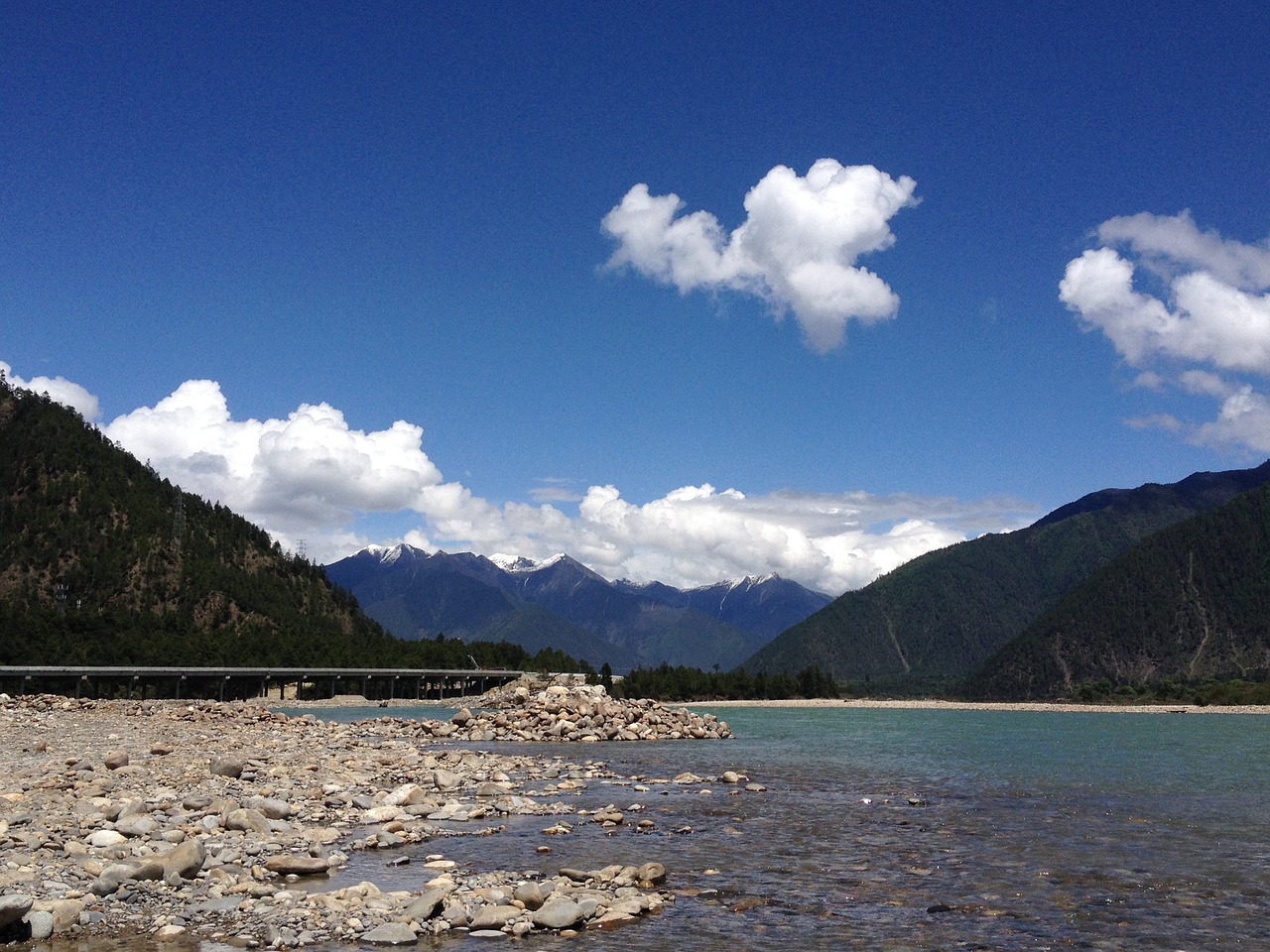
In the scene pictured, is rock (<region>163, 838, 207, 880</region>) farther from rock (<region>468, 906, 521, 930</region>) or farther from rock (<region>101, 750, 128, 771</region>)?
rock (<region>101, 750, 128, 771</region>)

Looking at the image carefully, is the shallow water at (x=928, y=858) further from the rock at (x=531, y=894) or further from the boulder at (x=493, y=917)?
the rock at (x=531, y=894)

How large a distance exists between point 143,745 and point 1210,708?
162 metres

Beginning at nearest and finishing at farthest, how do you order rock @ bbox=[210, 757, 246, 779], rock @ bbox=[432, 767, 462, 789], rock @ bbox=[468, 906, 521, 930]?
rock @ bbox=[468, 906, 521, 930] < rock @ bbox=[210, 757, 246, 779] < rock @ bbox=[432, 767, 462, 789]

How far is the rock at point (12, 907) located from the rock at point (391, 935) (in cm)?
460

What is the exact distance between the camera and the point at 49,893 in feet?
50.0

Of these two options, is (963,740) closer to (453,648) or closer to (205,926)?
(205,926)

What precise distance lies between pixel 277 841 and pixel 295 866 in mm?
2864

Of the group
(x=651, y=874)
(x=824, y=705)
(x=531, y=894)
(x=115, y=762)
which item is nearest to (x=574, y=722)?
(x=115, y=762)

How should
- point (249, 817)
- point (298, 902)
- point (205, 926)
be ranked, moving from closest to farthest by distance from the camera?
point (205, 926) → point (298, 902) → point (249, 817)

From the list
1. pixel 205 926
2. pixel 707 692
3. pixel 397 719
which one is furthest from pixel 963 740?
pixel 707 692

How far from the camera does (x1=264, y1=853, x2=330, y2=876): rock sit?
58.9 ft

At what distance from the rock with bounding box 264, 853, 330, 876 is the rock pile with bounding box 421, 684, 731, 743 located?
40824 millimetres

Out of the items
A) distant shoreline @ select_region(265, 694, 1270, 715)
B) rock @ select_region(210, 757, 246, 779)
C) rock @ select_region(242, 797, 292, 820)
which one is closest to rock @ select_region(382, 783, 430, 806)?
rock @ select_region(242, 797, 292, 820)

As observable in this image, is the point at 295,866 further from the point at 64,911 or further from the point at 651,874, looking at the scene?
the point at 651,874
